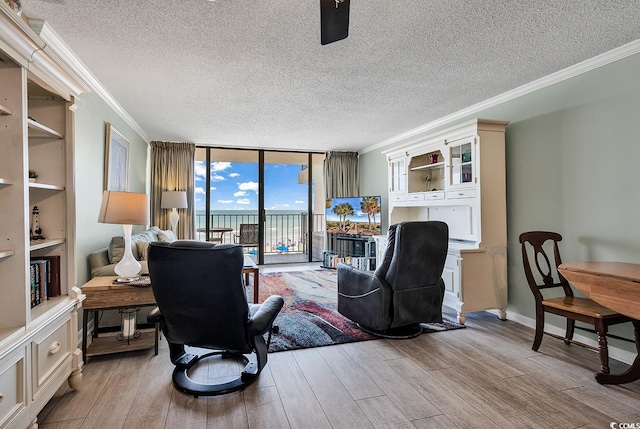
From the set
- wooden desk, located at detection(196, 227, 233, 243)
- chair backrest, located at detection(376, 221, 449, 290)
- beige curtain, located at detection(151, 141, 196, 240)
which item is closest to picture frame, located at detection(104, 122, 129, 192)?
beige curtain, located at detection(151, 141, 196, 240)

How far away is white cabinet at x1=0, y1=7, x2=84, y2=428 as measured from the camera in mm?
1521

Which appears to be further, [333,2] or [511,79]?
[511,79]

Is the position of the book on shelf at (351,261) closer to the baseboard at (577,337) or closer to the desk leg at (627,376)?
the baseboard at (577,337)

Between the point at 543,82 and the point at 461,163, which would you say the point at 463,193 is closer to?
the point at 461,163

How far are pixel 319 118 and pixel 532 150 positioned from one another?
2.55m

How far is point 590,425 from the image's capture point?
5.70 ft

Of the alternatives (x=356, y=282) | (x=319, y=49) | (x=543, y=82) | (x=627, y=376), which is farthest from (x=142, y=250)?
(x=543, y=82)

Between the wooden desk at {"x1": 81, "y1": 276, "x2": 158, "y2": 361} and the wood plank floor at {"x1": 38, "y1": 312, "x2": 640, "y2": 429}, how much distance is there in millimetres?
72

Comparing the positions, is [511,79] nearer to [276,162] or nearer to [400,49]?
[400,49]

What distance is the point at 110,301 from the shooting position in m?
2.53

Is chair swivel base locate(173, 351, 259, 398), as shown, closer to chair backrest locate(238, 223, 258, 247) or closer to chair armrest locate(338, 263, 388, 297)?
chair armrest locate(338, 263, 388, 297)

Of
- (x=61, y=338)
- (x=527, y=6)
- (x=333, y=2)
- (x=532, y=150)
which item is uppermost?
(x=527, y=6)

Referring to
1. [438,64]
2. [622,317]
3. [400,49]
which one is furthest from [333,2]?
[622,317]

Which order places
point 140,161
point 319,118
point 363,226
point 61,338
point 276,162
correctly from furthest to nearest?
point 276,162 < point 363,226 < point 140,161 < point 319,118 < point 61,338
